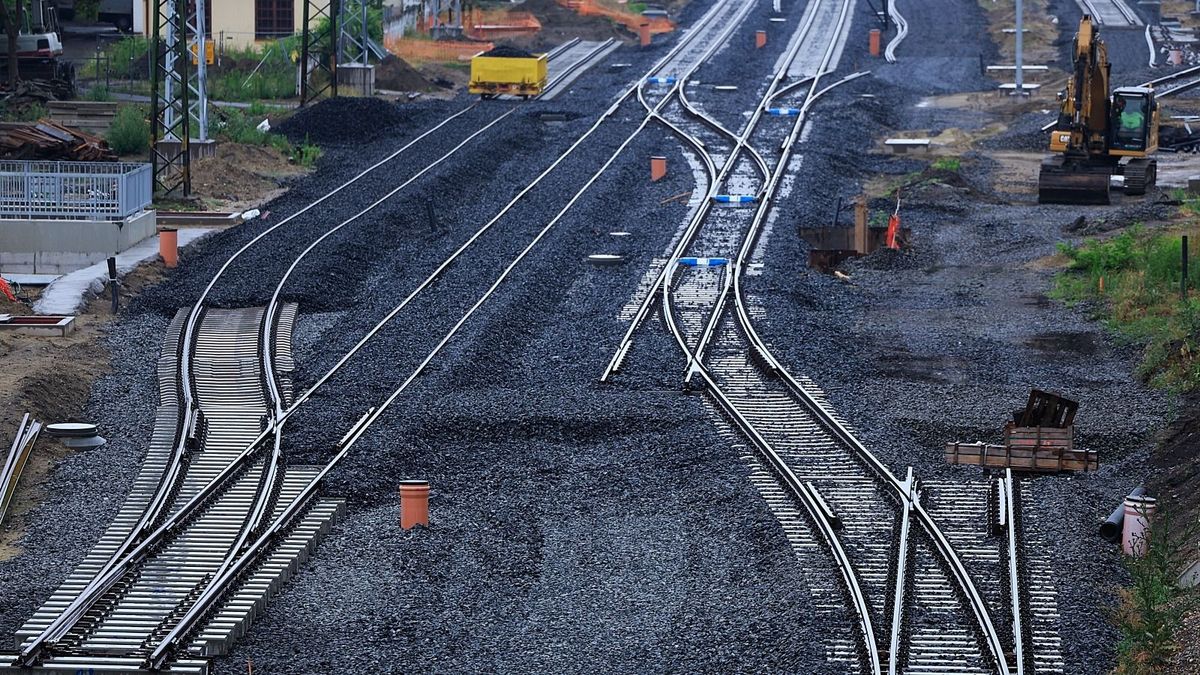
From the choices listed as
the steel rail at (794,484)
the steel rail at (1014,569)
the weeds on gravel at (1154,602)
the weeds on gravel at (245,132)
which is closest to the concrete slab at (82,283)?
the steel rail at (794,484)

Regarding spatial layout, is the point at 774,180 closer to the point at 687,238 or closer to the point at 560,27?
the point at 687,238

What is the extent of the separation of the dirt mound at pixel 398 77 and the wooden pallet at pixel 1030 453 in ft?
124

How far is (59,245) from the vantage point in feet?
103

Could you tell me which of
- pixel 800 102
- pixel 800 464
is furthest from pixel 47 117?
pixel 800 464

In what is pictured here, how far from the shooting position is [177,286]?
28.2 metres

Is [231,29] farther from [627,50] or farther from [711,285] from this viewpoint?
[711,285]

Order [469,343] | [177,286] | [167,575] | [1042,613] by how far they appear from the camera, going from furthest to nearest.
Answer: [177,286] < [469,343] < [167,575] < [1042,613]

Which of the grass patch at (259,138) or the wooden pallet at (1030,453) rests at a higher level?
the wooden pallet at (1030,453)

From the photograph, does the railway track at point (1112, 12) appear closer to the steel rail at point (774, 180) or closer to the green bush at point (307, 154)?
the steel rail at point (774, 180)

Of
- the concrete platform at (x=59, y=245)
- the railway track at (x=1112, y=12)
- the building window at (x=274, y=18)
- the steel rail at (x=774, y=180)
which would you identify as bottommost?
the concrete platform at (x=59, y=245)

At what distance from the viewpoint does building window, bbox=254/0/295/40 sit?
62625mm

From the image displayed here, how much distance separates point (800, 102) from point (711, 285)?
2298cm

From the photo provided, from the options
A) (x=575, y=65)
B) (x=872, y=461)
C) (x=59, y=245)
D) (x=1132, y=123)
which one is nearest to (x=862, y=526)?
(x=872, y=461)

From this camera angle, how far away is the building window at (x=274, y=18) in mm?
62625
